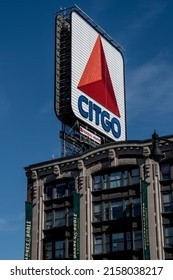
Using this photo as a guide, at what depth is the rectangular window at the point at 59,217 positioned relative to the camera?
5630cm

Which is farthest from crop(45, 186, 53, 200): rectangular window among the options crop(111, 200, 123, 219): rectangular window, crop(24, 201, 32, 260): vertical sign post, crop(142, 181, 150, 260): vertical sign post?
crop(142, 181, 150, 260): vertical sign post

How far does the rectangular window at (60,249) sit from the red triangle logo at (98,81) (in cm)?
2131

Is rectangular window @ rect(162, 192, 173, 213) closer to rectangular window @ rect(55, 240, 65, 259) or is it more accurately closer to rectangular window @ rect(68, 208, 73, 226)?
rectangular window @ rect(68, 208, 73, 226)

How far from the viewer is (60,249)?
2176 inches

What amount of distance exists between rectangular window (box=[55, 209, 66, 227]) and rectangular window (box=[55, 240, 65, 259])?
6.25 feet

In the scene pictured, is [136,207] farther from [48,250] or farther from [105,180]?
[48,250]

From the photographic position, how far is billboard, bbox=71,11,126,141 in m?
67.4

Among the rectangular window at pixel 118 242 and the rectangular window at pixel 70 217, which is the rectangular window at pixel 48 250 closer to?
the rectangular window at pixel 70 217

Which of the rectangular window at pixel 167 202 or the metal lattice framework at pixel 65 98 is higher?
the metal lattice framework at pixel 65 98

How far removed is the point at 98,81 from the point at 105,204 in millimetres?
23138

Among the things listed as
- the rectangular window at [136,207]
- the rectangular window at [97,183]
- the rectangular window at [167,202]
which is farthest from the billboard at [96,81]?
the rectangular window at [167,202]

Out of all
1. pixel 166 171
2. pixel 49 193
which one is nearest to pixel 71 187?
pixel 49 193
